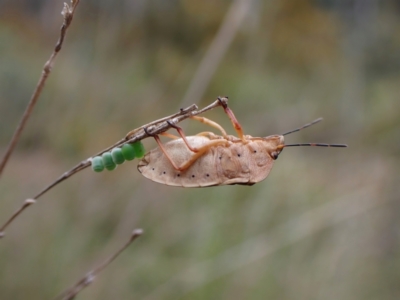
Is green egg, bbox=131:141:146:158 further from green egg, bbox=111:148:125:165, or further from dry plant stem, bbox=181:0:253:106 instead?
dry plant stem, bbox=181:0:253:106

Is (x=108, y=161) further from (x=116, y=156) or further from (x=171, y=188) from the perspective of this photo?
(x=171, y=188)

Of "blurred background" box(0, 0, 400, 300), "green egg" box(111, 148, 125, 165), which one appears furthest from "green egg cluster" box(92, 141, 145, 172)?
"blurred background" box(0, 0, 400, 300)

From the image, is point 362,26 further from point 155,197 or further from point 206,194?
point 155,197

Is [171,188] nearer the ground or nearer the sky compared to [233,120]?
nearer the sky

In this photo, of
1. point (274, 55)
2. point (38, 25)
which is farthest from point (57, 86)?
point (274, 55)

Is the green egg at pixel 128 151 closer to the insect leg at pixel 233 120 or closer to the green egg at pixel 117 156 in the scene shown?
the green egg at pixel 117 156

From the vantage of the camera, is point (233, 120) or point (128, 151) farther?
point (233, 120)

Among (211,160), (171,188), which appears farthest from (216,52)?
(211,160)
